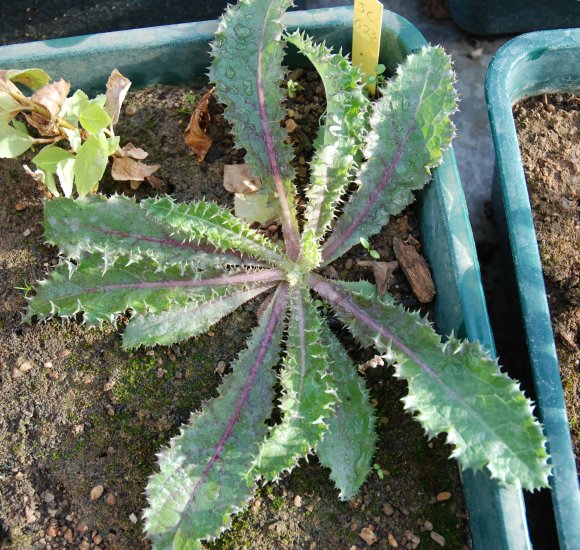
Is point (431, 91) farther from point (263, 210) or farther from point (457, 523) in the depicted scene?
point (457, 523)

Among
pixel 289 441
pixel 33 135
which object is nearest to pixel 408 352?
pixel 289 441

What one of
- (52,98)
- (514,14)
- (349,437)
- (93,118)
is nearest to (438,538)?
(349,437)

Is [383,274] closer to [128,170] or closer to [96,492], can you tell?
[128,170]

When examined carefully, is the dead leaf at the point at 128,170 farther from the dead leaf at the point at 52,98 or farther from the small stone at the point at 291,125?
the small stone at the point at 291,125

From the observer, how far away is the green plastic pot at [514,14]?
2.49 metres

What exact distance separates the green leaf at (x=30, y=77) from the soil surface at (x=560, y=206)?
1502 millimetres

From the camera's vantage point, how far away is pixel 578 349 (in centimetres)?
192

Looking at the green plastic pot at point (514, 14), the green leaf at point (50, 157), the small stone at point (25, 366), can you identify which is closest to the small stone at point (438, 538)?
the small stone at point (25, 366)

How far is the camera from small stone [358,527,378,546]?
5.89ft

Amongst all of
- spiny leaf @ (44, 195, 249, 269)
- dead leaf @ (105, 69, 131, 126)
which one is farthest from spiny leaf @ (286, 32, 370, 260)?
dead leaf @ (105, 69, 131, 126)

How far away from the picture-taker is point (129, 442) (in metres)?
1.90

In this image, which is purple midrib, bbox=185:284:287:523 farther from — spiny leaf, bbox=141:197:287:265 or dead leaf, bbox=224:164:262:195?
dead leaf, bbox=224:164:262:195

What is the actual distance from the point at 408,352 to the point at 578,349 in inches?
21.1

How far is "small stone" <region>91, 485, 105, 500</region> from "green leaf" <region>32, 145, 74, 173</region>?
3.05ft
